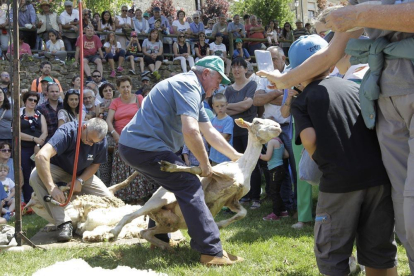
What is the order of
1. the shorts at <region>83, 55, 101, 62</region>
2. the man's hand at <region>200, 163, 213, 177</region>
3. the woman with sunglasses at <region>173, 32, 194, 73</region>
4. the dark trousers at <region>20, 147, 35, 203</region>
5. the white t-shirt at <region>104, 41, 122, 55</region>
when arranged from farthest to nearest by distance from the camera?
the woman with sunglasses at <region>173, 32, 194, 73</region>, the white t-shirt at <region>104, 41, 122, 55</region>, the shorts at <region>83, 55, 101, 62</region>, the dark trousers at <region>20, 147, 35, 203</region>, the man's hand at <region>200, 163, 213, 177</region>

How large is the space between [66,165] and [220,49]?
10.9 m

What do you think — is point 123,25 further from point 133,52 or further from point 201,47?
point 201,47

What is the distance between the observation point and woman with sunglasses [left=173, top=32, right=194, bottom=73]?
16.0 metres

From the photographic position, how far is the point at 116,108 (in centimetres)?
843

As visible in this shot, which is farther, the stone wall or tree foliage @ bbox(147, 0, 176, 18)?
tree foliage @ bbox(147, 0, 176, 18)

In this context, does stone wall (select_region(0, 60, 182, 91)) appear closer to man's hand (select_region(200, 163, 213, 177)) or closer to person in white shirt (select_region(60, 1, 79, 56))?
person in white shirt (select_region(60, 1, 79, 56))

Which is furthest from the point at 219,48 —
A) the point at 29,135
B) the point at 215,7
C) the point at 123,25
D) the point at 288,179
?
the point at 215,7

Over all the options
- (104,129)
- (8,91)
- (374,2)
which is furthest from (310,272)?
(8,91)

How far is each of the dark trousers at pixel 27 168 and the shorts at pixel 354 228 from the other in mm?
6337

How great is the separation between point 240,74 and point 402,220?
199 inches

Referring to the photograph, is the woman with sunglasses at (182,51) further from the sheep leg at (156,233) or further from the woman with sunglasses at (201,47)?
the sheep leg at (156,233)

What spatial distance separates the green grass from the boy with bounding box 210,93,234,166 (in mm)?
1608

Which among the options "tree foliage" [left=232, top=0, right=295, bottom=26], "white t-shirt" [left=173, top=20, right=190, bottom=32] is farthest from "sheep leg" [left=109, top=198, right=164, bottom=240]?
"tree foliage" [left=232, top=0, right=295, bottom=26]

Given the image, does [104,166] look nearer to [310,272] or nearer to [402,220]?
[310,272]
